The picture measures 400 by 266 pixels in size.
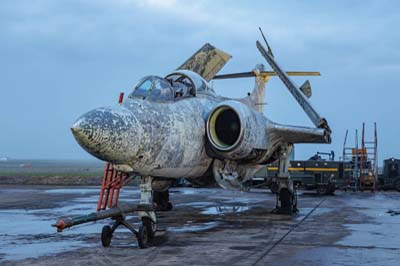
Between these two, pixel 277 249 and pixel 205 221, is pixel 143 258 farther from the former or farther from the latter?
pixel 205 221

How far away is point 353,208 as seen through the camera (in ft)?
52.1

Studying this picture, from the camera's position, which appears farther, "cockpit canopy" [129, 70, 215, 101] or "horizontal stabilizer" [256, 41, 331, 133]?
"horizontal stabilizer" [256, 41, 331, 133]

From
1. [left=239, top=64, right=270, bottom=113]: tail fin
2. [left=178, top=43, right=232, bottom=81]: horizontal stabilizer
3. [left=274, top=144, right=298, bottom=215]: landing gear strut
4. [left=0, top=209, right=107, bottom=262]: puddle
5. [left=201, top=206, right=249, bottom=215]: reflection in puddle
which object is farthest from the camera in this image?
[left=239, top=64, right=270, bottom=113]: tail fin

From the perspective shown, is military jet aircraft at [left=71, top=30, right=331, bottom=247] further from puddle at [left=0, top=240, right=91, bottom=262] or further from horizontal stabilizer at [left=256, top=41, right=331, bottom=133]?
puddle at [left=0, top=240, right=91, bottom=262]

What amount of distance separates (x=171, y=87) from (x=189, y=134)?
93cm

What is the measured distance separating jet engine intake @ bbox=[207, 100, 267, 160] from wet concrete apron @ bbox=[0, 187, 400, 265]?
5.11 feet

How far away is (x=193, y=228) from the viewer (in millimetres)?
10664

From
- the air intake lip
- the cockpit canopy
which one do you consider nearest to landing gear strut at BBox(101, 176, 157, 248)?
the cockpit canopy

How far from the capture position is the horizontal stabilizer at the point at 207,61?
1520cm

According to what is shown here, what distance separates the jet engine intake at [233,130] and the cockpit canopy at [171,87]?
2.37ft

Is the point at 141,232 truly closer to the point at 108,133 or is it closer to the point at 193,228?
the point at 108,133

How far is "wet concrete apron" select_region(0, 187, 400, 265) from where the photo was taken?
7266 millimetres

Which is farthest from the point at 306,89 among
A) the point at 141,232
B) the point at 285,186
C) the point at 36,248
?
the point at 36,248

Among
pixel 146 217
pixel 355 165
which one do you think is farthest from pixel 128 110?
pixel 355 165
